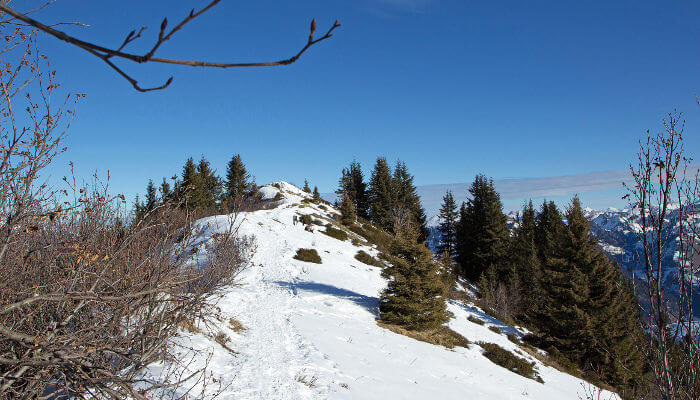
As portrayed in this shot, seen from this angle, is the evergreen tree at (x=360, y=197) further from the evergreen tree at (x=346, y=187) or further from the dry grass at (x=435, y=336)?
the dry grass at (x=435, y=336)

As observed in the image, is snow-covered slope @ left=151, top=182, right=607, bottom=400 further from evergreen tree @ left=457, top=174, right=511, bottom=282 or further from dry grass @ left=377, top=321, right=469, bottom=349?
evergreen tree @ left=457, top=174, right=511, bottom=282

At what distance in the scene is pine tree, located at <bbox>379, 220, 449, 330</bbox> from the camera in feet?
40.1

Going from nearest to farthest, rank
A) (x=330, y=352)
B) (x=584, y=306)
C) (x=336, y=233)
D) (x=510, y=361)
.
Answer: (x=330, y=352) → (x=510, y=361) → (x=584, y=306) → (x=336, y=233)

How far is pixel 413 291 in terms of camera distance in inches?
485

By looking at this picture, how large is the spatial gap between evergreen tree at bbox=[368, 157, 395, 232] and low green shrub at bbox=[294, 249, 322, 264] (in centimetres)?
2003

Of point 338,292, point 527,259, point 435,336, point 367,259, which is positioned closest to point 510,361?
point 435,336

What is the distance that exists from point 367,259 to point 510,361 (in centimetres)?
1362

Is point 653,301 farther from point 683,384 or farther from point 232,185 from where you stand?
point 232,185

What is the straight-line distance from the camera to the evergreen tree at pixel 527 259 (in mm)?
26109

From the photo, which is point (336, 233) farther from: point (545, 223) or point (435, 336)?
point (545, 223)

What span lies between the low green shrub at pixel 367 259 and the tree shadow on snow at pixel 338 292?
27.4 ft

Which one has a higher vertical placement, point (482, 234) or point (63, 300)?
point (63, 300)

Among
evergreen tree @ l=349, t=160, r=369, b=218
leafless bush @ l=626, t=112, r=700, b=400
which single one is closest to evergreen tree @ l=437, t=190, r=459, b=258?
evergreen tree @ l=349, t=160, r=369, b=218

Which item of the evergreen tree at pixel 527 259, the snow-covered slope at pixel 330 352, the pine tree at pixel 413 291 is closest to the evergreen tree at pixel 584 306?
the snow-covered slope at pixel 330 352
